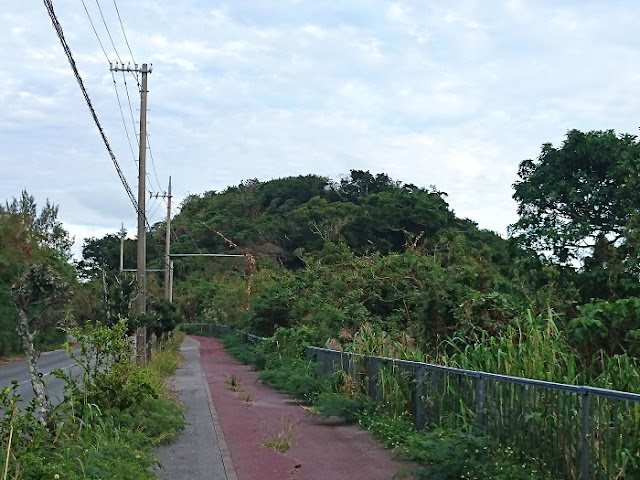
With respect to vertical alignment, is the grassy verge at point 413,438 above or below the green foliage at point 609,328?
below

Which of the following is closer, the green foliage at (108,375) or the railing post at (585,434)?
the railing post at (585,434)

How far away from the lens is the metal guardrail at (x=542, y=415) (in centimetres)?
687

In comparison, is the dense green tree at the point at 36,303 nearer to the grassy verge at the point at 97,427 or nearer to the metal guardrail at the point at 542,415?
the grassy verge at the point at 97,427

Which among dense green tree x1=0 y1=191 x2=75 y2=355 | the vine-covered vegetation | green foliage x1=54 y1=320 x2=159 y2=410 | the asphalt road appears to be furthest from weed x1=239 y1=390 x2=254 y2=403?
dense green tree x1=0 y1=191 x2=75 y2=355

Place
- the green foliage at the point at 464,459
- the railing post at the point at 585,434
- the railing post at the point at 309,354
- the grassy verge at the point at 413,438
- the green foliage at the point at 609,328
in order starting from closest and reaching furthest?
the railing post at the point at 585,434 < the green foliage at the point at 464,459 < the grassy verge at the point at 413,438 < the green foliage at the point at 609,328 < the railing post at the point at 309,354

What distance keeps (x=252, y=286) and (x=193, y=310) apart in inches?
1108

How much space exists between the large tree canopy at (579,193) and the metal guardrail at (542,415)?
17.7 feet

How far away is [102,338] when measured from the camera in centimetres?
1207

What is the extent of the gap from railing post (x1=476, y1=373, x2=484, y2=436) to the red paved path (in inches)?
41.0

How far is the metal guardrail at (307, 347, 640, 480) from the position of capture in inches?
271

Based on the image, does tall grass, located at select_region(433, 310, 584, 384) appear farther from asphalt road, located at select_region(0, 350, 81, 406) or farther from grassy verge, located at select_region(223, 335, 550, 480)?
asphalt road, located at select_region(0, 350, 81, 406)

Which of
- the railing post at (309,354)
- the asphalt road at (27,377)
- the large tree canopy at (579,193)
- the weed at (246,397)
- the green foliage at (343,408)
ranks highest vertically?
the large tree canopy at (579,193)

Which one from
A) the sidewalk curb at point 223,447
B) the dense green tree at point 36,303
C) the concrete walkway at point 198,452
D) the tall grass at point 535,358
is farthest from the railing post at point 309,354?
the dense green tree at point 36,303

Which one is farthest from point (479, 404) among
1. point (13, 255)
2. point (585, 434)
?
point (13, 255)
